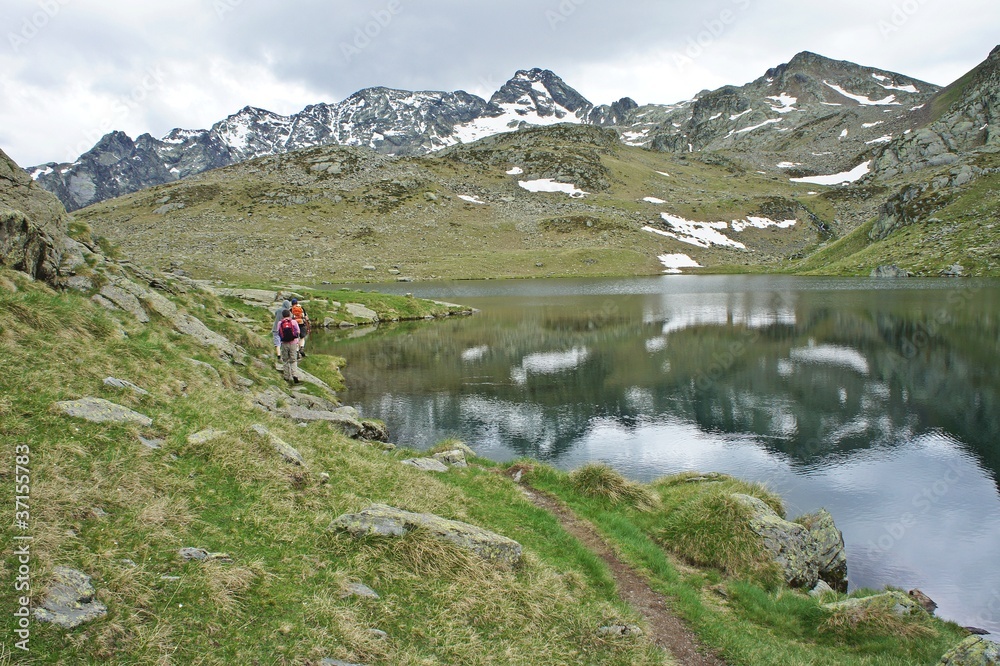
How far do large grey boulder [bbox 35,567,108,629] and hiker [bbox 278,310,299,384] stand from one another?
1810 centimetres

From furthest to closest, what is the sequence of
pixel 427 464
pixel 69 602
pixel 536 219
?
1. pixel 536 219
2. pixel 427 464
3. pixel 69 602

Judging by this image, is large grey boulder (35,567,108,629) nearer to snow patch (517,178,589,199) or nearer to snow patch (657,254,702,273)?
snow patch (657,254,702,273)

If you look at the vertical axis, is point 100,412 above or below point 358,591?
above

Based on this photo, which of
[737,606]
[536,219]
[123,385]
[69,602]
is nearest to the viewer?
[69,602]

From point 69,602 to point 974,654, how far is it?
1179cm

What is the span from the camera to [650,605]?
10086 mm

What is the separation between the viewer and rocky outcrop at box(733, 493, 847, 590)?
41.4 feet

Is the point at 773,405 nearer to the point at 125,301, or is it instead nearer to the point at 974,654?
the point at 974,654

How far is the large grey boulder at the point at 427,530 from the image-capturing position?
28.7 ft
